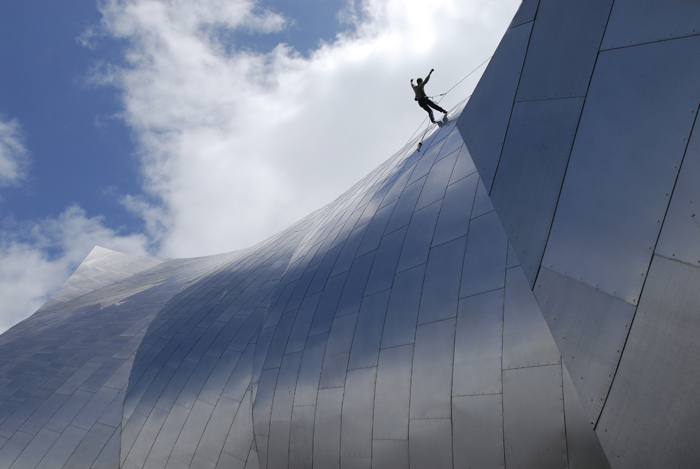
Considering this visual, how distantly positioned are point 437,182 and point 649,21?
6.94 meters

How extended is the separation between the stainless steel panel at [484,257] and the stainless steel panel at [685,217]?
335 centimetres

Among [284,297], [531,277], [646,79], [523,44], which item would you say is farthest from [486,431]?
[284,297]

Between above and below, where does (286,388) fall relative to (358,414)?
above

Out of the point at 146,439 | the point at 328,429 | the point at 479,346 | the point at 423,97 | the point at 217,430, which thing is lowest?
the point at 146,439

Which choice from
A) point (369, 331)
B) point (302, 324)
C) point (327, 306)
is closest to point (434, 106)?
point (327, 306)

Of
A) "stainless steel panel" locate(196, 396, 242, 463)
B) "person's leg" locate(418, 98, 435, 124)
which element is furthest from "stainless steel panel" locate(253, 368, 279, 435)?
"person's leg" locate(418, 98, 435, 124)

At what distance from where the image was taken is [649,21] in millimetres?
4719

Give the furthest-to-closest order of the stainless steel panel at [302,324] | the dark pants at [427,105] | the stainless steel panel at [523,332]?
the dark pants at [427,105] → the stainless steel panel at [302,324] → the stainless steel panel at [523,332]

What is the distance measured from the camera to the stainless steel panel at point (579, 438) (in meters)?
5.23

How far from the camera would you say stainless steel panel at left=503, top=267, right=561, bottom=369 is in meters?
6.08

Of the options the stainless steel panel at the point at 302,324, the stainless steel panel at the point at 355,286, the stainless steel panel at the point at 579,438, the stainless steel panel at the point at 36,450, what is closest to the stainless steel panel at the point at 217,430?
the stainless steel panel at the point at 302,324

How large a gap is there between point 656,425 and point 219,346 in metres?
14.5

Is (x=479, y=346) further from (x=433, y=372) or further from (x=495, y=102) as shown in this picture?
(x=495, y=102)

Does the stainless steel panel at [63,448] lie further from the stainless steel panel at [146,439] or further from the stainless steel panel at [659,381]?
the stainless steel panel at [659,381]
